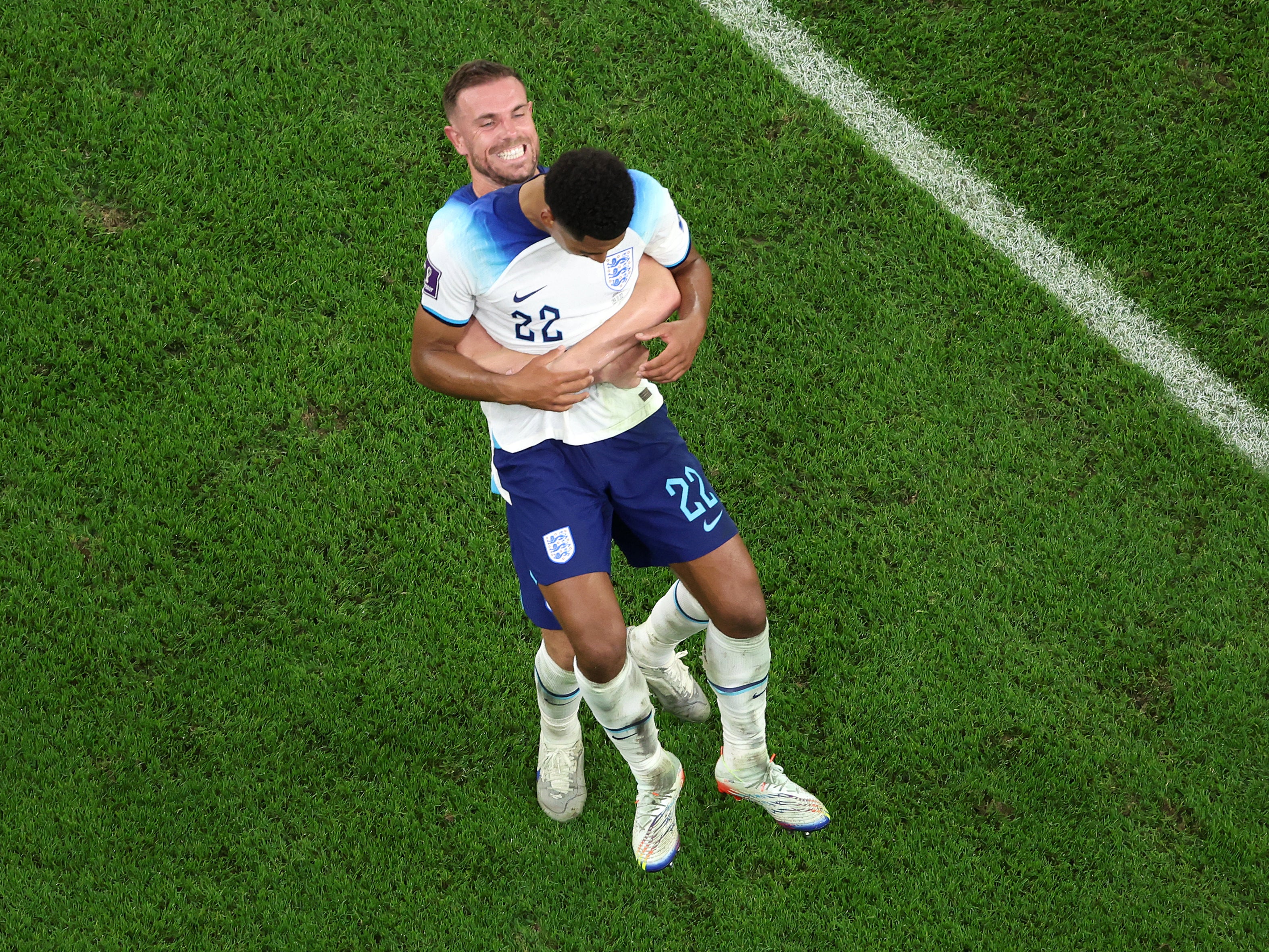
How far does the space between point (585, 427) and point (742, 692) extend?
1142 millimetres

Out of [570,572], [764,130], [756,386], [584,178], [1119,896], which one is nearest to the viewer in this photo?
[584,178]

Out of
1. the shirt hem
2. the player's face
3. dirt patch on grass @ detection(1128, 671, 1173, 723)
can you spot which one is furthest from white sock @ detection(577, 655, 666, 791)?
dirt patch on grass @ detection(1128, 671, 1173, 723)

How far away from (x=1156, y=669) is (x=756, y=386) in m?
2.21

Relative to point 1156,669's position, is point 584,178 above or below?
above

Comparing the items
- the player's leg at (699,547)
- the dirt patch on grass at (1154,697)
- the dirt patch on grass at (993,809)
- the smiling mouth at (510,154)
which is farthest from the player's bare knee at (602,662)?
the dirt patch on grass at (1154,697)

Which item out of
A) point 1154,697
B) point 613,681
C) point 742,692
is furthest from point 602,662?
point 1154,697

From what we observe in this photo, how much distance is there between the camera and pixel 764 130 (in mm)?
5988

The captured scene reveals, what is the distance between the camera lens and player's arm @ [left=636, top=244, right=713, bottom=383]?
3857 mm

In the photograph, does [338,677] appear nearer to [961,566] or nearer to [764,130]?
[961,566]

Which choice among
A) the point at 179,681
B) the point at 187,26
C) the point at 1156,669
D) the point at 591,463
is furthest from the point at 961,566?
the point at 187,26

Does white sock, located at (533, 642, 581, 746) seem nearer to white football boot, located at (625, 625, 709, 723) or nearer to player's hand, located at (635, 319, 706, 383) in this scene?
white football boot, located at (625, 625, 709, 723)

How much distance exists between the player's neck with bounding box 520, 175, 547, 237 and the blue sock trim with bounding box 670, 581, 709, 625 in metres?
1.53

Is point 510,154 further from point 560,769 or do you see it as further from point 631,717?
point 560,769

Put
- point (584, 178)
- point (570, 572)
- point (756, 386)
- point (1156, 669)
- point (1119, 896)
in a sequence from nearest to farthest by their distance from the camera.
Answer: point (584, 178), point (570, 572), point (1119, 896), point (1156, 669), point (756, 386)
